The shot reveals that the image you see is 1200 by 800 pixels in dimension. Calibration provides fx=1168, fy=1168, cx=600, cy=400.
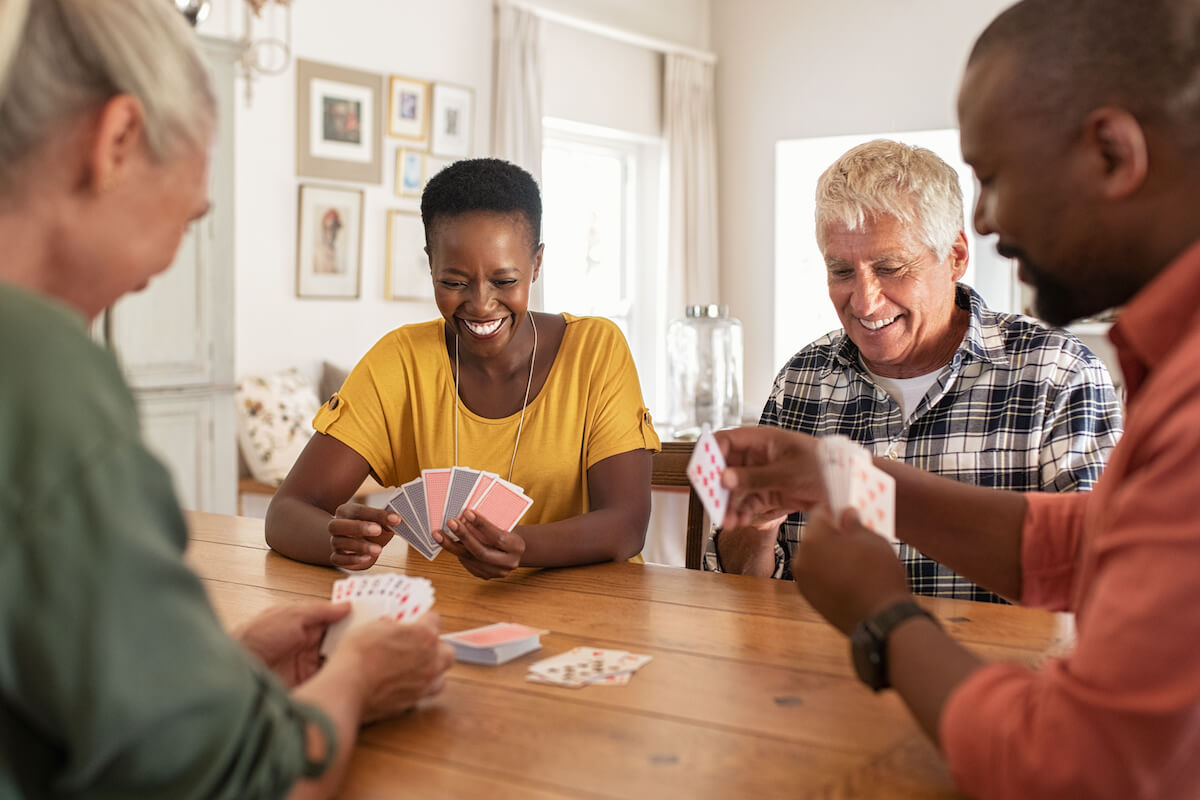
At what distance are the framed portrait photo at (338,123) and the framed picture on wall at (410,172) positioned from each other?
12 centimetres

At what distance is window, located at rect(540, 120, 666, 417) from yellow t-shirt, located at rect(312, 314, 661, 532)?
5187 mm

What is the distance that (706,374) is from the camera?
20.8 ft

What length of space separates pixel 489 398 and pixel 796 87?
21.0 feet

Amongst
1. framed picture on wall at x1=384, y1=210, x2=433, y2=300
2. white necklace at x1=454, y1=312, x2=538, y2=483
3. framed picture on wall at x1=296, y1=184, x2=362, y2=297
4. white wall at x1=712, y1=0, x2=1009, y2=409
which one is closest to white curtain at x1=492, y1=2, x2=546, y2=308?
framed picture on wall at x1=384, y1=210, x2=433, y2=300

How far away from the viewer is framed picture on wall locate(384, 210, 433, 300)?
654 centimetres

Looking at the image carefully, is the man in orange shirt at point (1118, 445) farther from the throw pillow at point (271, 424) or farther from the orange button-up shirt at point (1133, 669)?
the throw pillow at point (271, 424)

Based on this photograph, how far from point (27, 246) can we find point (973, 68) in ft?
2.87

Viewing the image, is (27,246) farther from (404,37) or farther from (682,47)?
(682,47)

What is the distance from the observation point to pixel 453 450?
2.38 metres

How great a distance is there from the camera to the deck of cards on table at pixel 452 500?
1.93 m

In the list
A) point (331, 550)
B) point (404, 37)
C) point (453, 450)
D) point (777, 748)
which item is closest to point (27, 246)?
point (777, 748)

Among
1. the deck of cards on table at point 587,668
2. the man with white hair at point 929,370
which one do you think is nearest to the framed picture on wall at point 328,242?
the man with white hair at point 929,370

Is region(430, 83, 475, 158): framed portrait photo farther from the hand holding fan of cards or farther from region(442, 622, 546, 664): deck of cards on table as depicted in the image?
the hand holding fan of cards

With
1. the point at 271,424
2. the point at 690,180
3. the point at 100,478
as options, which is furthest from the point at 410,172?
the point at 100,478
